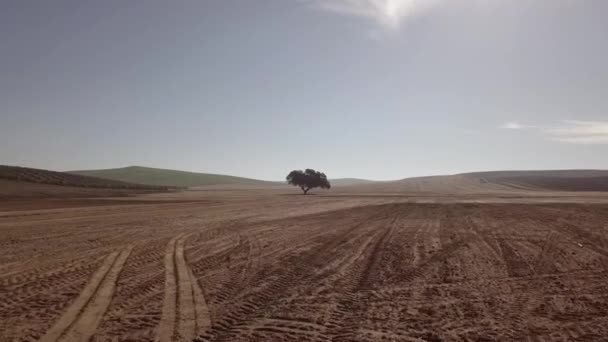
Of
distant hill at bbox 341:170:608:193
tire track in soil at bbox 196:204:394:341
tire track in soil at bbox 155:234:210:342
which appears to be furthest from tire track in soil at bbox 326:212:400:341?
distant hill at bbox 341:170:608:193

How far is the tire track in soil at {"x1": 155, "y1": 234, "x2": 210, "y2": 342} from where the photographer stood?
610 cm

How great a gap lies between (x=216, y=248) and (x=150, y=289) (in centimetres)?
527

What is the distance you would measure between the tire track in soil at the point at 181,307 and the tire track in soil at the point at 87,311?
3.60ft

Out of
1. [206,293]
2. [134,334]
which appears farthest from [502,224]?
[134,334]

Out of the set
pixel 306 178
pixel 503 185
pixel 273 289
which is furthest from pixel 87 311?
pixel 503 185

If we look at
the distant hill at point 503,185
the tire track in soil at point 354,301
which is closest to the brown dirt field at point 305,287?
the tire track in soil at point 354,301

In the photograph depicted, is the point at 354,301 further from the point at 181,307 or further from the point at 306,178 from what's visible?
the point at 306,178

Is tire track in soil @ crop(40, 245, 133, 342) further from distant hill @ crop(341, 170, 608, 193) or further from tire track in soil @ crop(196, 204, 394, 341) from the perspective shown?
distant hill @ crop(341, 170, 608, 193)

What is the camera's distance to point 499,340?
18.9 ft

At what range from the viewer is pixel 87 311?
7.02 meters

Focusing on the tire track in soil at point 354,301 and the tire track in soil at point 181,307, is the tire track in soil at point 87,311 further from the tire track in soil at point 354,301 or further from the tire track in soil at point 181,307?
the tire track in soil at point 354,301

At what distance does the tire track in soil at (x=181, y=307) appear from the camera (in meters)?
6.10

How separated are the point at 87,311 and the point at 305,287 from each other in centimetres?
429

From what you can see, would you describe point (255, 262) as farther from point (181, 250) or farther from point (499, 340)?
point (499, 340)
